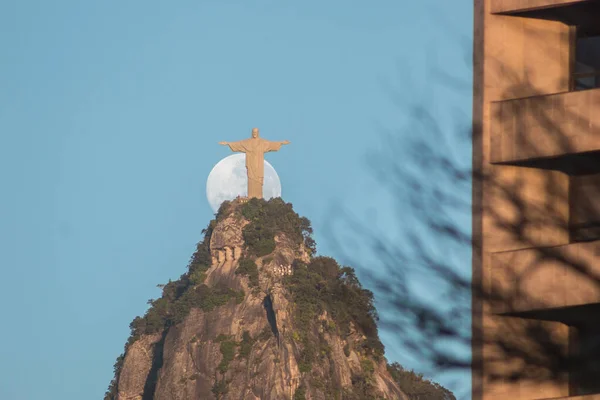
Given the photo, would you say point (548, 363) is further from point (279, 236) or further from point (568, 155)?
point (279, 236)

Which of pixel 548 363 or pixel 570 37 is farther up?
pixel 570 37

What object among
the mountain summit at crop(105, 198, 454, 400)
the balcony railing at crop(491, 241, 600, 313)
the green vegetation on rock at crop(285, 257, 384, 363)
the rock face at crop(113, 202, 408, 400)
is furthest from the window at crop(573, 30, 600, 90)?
the green vegetation on rock at crop(285, 257, 384, 363)

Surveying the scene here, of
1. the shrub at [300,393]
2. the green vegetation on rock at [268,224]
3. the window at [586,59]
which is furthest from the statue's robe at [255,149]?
the window at [586,59]

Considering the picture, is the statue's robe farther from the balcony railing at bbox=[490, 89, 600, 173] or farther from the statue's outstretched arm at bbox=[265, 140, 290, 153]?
the balcony railing at bbox=[490, 89, 600, 173]

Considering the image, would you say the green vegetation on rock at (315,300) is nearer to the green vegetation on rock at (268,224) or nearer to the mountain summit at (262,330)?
the mountain summit at (262,330)

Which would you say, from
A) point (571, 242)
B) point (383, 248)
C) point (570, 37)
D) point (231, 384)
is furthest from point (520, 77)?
point (231, 384)

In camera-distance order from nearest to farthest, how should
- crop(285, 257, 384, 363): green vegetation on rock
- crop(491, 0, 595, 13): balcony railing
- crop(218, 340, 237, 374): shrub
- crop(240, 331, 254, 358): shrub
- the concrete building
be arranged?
the concrete building, crop(491, 0, 595, 13): balcony railing, crop(285, 257, 384, 363): green vegetation on rock, crop(240, 331, 254, 358): shrub, crop(218, 340, 237, 374): shrub

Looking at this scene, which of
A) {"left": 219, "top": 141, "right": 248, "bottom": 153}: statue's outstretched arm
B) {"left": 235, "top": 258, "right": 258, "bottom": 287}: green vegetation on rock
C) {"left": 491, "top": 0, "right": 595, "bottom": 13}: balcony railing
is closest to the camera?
{"left": 491, "top": 0, "right": 595, "bottom": 13}: balcony railing
